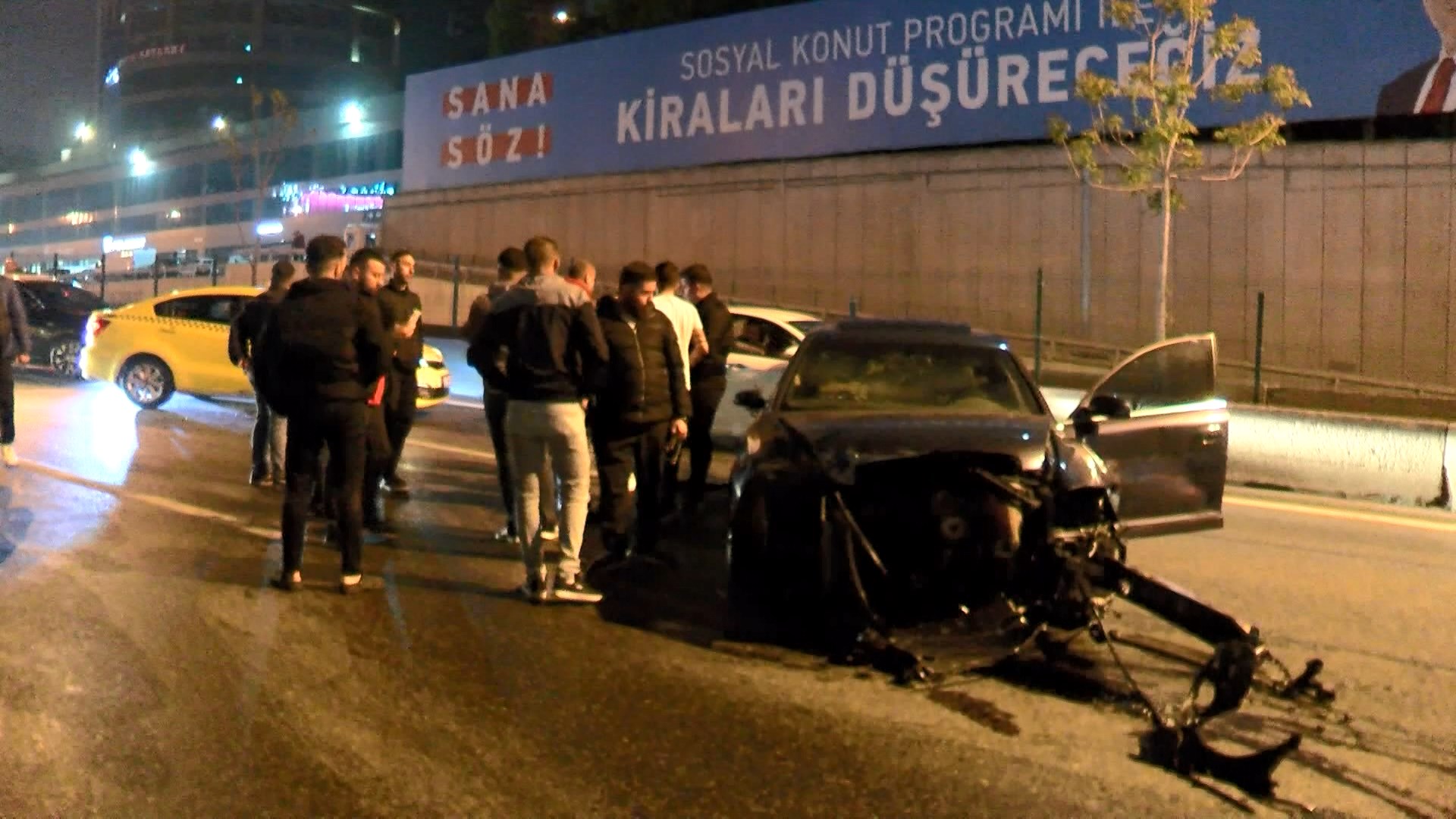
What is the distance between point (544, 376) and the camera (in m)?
6.57

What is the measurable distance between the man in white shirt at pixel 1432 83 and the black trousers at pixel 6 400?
1866 cm

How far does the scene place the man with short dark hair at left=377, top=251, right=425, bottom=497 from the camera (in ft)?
27.7

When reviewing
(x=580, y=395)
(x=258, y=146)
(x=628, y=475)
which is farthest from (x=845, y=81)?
(x=258, y=146)

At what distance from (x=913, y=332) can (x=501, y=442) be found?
2553mm

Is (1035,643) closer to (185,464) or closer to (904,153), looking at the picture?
(185,464)

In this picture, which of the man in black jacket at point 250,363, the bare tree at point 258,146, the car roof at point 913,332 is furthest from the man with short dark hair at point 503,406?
the bare tree at point 258,146

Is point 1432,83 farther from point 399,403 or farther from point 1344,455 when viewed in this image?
point 399,403

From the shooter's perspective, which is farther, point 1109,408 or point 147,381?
point 147,381

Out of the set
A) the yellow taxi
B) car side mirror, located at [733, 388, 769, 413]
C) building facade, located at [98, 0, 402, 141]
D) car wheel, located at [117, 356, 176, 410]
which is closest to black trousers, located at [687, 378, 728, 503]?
car side mirror, located at [733, 388, 769, 413]

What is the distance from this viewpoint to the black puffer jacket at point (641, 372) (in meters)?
7.13

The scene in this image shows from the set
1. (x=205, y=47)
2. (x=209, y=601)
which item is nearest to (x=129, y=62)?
(x=205, y=47)

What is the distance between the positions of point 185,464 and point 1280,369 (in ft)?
47.3

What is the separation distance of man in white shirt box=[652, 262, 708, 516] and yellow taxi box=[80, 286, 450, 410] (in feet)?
23.5

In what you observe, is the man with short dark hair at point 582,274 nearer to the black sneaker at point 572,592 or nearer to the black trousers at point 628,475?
the black trousers at point 628,475
